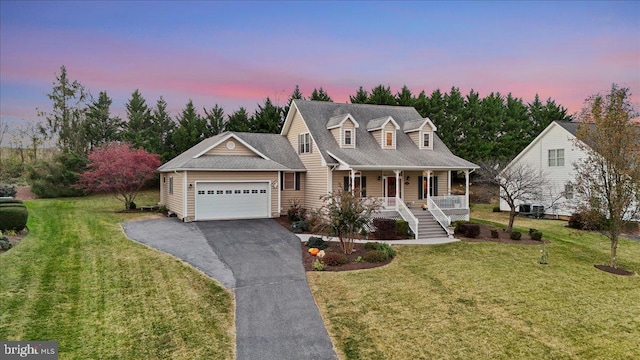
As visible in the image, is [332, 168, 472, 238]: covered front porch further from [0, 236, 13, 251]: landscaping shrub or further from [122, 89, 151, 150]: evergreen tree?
[122, 89, 151, 150]: evergreen tree

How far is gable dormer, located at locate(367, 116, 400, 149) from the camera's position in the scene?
85.5 ft

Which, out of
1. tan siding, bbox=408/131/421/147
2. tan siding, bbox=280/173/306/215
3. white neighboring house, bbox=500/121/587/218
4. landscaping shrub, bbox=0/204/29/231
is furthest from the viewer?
white neighboring house, bbox=500/121/587/218

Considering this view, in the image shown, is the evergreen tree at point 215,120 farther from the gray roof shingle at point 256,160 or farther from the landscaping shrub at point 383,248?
the landscaping shrub at point 383,248

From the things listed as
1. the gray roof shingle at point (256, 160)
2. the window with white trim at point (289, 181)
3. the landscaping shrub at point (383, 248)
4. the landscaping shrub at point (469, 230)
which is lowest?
the landscaping shrub at point (383, 248)

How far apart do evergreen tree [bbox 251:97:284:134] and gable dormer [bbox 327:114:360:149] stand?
1599 centimetres

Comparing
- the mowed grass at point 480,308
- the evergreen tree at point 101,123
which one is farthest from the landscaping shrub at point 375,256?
the evergreen tree at point 101,123

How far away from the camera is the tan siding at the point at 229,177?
22.0 meters

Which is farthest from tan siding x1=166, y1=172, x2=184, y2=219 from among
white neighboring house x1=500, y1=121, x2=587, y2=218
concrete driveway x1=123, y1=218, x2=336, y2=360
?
white neighboring house x1=500, y1=121, x2=587, y2=218

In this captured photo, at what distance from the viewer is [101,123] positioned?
146 feet

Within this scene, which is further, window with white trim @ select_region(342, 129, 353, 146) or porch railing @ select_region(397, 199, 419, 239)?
window with white trim @ select_region(342, 129, 353, 146)

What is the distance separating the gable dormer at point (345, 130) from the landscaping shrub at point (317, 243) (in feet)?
30.3

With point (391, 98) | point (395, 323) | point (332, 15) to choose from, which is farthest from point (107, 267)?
point (391, 98)

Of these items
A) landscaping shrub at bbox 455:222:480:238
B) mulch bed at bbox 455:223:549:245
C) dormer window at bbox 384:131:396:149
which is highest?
dormer window at bbox 384:131:396:149

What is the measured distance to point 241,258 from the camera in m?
14.9
